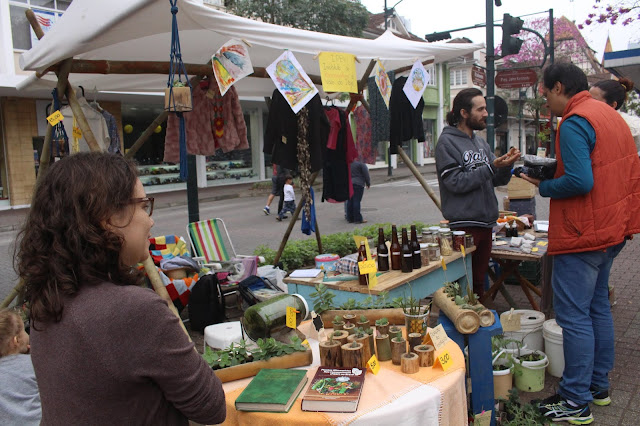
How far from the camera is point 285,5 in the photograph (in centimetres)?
1750

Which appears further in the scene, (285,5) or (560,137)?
(285,5)

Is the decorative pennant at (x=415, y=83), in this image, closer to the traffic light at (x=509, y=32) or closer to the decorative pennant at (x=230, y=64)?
the decorative pennant at (x=230, y=64)

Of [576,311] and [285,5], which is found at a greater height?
[285,5]


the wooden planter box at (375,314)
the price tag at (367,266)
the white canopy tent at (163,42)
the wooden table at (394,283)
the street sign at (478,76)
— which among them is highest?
the street sign at (478,76)

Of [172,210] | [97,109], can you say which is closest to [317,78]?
[97,109]

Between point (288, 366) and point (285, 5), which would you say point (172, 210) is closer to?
point (285, 5)

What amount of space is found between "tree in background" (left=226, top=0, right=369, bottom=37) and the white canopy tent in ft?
38.7

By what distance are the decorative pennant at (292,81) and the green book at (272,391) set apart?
3.12m

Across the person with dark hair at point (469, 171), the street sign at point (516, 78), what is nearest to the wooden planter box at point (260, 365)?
the person with dark hair at point (469, 171)

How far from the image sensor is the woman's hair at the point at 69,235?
1246 mm

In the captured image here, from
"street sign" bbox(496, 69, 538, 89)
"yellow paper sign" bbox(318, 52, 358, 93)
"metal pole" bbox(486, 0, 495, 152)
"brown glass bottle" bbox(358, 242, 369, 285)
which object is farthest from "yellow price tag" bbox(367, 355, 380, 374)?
"street sign" bbox(496, 69, 538, 89)

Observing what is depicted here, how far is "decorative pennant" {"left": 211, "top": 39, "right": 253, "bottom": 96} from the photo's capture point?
441cm

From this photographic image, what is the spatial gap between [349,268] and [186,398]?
231cm

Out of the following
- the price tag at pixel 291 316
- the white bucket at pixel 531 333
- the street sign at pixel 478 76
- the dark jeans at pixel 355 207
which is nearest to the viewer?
the price tag at pixel 291 316
